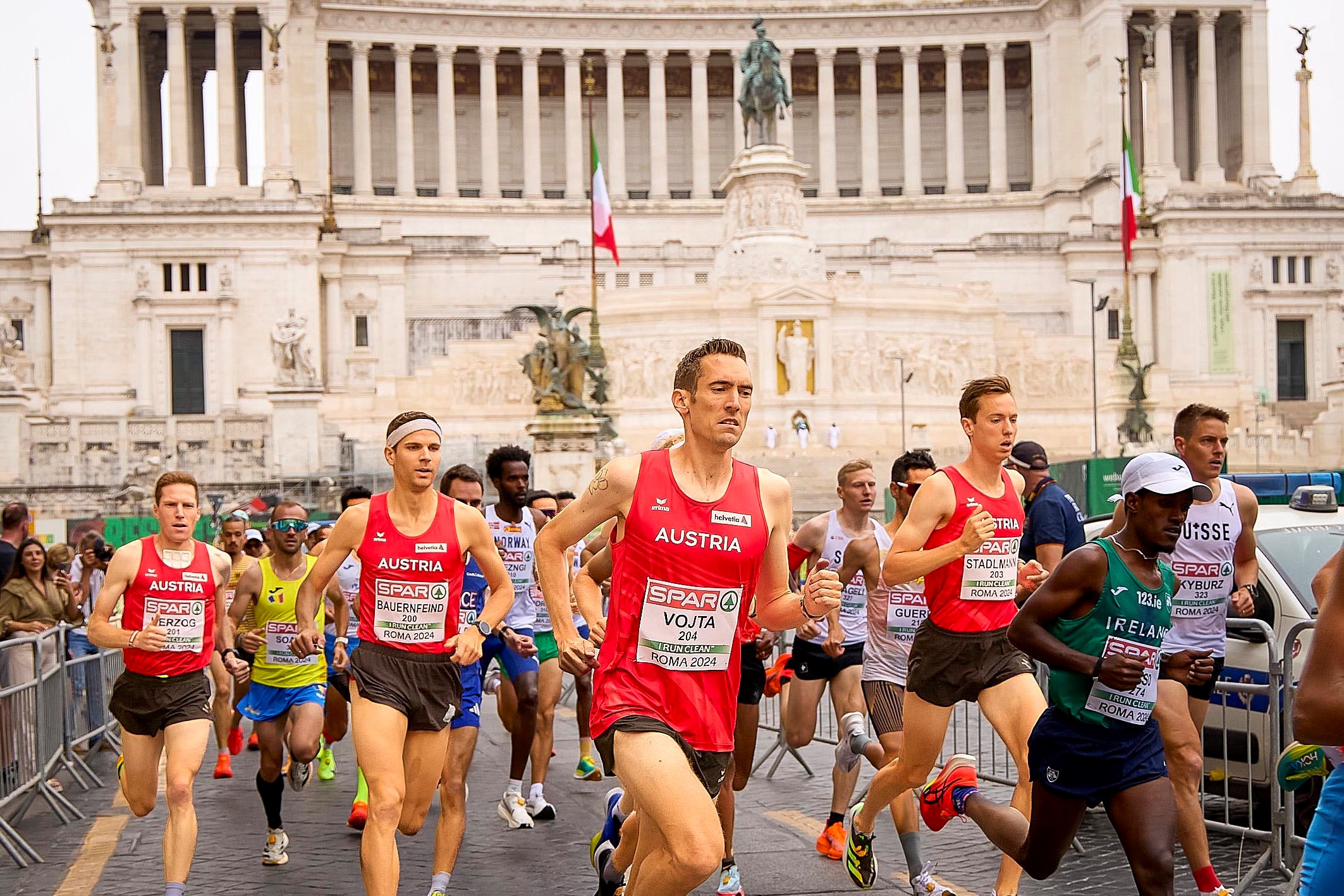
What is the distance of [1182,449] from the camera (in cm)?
852

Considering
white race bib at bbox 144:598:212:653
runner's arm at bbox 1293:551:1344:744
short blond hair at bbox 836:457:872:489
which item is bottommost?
white race bib at bbox 144:598:212:653

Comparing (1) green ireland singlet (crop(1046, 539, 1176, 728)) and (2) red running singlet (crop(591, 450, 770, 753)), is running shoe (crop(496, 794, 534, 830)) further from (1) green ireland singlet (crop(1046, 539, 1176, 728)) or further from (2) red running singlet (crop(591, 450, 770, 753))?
(1) green ireland singlet (crop(1046, 539, 1176, 728))

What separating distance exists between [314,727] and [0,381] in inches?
1366

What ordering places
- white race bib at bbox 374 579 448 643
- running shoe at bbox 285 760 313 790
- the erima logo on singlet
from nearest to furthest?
the erima logo on singlet, white race bib at bbox 374 579 448 643, running shoe at bbox 285 760 313 790

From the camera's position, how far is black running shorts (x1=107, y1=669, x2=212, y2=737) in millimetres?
8539

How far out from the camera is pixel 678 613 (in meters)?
6.04

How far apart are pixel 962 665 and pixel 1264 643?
2.44 meters

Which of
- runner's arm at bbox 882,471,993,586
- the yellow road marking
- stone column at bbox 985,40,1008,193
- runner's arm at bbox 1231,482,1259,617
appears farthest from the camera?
stone column at bbox 985,40,1008,193

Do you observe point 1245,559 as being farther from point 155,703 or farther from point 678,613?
point 155,703

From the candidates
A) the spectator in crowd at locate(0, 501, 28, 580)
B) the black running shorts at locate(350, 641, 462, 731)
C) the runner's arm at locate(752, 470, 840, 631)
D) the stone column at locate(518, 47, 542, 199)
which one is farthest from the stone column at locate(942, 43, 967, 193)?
the runner's arm at locate(752, 470, 840, 631)

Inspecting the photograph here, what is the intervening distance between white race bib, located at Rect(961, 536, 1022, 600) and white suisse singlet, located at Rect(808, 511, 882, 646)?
5.85 ft

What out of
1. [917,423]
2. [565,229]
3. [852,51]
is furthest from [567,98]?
[917,423]

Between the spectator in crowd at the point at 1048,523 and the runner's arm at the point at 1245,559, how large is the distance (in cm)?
186

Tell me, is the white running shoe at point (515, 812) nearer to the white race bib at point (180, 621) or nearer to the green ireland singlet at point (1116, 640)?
the white race bib at point (180, 621)
